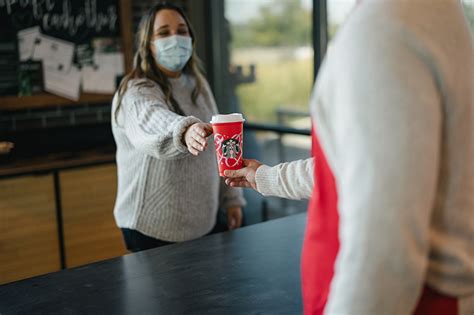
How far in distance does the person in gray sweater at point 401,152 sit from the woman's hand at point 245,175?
1.88 ft

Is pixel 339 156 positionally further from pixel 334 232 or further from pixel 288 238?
pixel 288 238

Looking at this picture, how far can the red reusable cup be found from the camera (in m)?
1.49

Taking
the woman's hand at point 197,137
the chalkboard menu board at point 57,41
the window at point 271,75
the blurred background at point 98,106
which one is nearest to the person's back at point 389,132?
the woman's hand at point 197,137

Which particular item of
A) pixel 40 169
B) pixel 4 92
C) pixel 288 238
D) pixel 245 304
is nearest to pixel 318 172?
pixel 245 304

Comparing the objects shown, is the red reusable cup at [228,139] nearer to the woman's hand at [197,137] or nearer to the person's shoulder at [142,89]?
the woman's hand at [197,137]

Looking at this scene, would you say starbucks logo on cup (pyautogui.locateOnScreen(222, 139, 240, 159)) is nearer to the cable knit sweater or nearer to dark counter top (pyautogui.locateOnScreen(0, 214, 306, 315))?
dark counter top (pyautogui.locateOnScreen(0, 214, 306, 315))

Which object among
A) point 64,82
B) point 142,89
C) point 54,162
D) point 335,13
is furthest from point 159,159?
point 64,82

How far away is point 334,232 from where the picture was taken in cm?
98

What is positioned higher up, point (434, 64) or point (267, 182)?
point (434, 64)

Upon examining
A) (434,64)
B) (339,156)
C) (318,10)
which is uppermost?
(318,10)

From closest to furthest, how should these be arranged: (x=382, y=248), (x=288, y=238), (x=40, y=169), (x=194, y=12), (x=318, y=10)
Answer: (x=382, y=248), (x=288, y=238), (x=40, y=169), (x=318, y=10), (x=194, y=12)

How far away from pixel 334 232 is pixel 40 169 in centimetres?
255

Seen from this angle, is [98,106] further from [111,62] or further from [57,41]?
[57,41]

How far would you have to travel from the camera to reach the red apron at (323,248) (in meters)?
0.94
